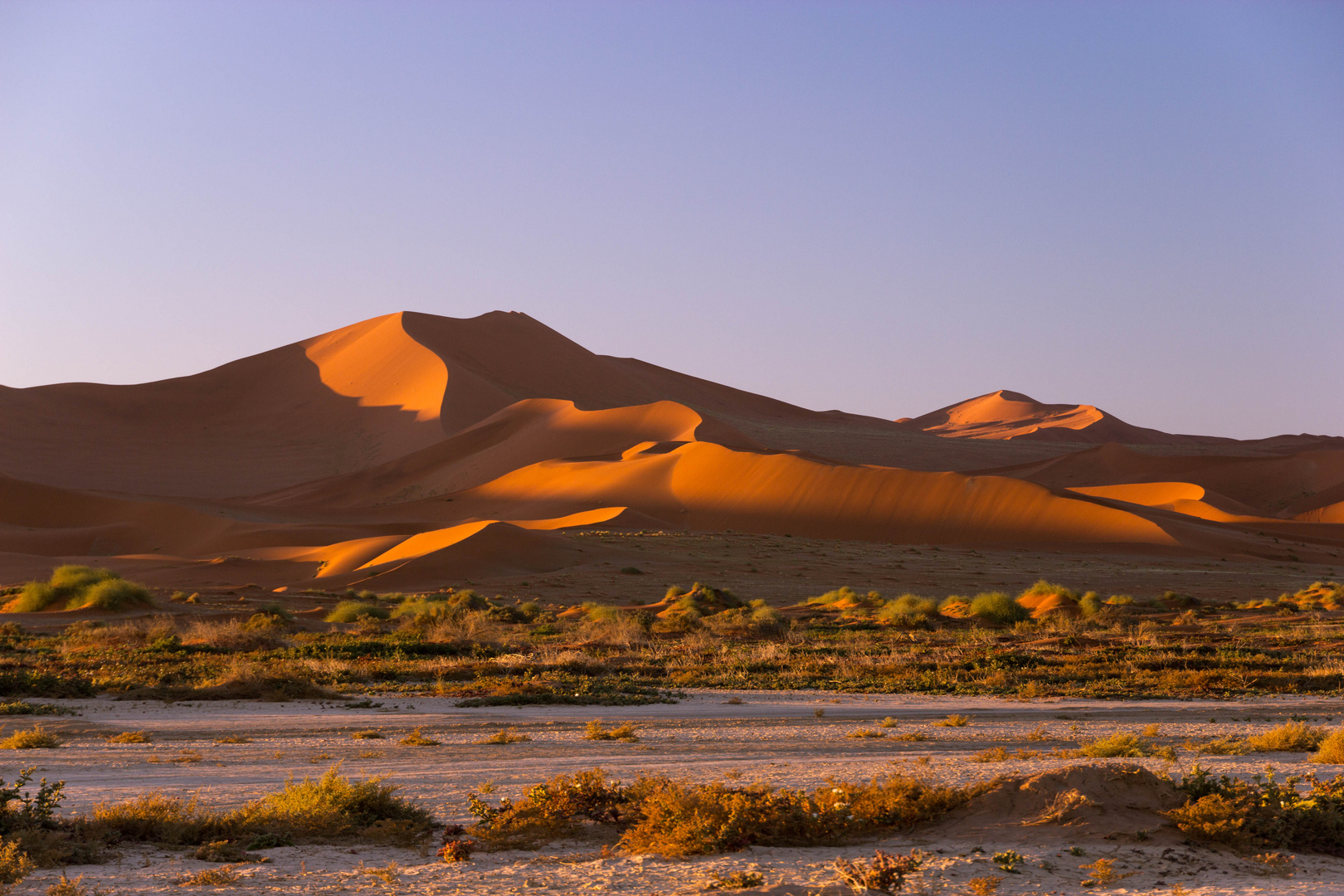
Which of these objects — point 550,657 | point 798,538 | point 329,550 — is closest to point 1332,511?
point 798,538

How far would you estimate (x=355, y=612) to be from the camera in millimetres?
25594

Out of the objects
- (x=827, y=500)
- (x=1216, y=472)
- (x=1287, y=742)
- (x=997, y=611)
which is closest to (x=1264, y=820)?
(x=1287, y=742)

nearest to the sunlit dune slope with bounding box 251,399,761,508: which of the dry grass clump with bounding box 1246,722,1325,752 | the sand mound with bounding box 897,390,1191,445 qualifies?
the dry grass clump with bounding box 1246,722,1325,752

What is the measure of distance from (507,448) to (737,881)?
71803 millimetres

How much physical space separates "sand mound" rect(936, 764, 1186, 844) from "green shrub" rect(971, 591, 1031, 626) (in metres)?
18.7

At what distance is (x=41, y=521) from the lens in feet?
186

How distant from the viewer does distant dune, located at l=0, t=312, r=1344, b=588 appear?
49406mm

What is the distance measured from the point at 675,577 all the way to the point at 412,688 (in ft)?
69.1

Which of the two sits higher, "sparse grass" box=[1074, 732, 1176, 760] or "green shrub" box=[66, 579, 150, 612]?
"green shrub" box=[66, 579, 150, 612]

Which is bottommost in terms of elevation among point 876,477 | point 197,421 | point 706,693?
point 706,693

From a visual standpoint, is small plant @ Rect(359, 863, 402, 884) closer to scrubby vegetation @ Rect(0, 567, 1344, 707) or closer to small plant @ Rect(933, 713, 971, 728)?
small plant @ Rect(933, 713, 971, 728)

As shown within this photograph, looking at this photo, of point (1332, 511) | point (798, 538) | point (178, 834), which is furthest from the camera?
point (1332, 511)

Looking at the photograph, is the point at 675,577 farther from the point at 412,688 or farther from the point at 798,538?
the point at 412,688

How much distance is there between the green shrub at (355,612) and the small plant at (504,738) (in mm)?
14845
